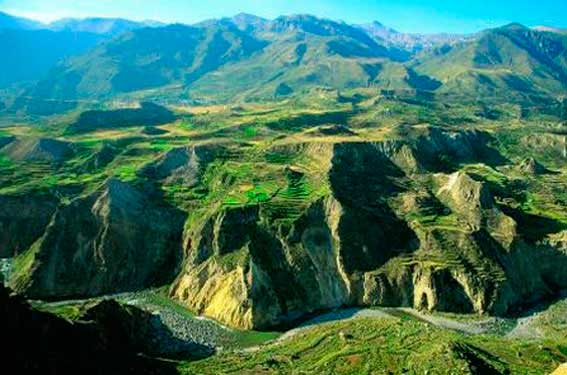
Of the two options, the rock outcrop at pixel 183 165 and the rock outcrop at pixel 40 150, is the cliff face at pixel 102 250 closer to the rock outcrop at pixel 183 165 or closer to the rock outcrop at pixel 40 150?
the rock outcrop at pixel 183 165

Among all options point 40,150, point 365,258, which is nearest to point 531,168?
point 365,258

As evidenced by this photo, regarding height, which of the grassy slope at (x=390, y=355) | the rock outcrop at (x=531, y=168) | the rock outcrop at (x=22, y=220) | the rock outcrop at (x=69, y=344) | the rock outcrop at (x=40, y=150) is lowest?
the grassy slope at (x=390, y=355)

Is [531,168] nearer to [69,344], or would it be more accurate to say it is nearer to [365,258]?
[365,258]

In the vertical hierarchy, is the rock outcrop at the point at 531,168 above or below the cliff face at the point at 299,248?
above

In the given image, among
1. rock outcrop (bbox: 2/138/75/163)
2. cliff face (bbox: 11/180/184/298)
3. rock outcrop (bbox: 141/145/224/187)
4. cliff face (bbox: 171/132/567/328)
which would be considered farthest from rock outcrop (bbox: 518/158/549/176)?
rock outcrop (bbox: 2/138/75/163)

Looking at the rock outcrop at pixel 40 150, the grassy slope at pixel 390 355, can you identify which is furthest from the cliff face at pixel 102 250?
the rock outcrop at pixel 40 150

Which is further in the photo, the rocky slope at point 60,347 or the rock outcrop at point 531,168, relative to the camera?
the rock outcrop at point 531,168

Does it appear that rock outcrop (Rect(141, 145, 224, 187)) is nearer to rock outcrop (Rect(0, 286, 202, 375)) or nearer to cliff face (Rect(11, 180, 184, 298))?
cliff face (Rect(11, 180, 184, 298))

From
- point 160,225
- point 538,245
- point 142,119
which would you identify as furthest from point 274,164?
point 142,119
